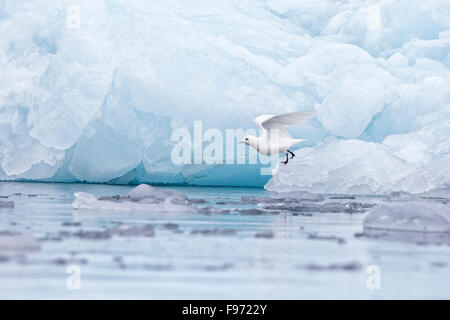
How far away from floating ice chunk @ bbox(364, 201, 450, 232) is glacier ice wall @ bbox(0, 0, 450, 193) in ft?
29.0

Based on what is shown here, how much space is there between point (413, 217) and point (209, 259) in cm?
332

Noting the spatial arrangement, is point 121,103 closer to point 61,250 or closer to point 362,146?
point 362,146

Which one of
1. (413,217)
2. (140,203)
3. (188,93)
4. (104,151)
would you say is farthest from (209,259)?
(104,151)

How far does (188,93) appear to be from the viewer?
20.1m

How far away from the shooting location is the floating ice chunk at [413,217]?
9.32m

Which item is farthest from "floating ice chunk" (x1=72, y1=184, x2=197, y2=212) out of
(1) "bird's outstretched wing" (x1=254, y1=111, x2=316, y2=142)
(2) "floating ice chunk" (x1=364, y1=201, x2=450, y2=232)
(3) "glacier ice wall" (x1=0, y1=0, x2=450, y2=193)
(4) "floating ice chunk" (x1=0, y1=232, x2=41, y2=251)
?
(3) "glacier ice wall" (x1=0, y1=0, x2=450, y2=193)

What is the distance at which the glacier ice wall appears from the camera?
19172 mm

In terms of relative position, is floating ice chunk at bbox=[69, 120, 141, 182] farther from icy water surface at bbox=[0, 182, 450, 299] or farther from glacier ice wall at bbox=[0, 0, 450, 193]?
icy water surface at bbox=[0, 182, 450, 299]

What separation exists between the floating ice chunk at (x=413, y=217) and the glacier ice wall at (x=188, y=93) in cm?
883

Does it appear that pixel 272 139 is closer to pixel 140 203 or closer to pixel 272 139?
pixel 272 139

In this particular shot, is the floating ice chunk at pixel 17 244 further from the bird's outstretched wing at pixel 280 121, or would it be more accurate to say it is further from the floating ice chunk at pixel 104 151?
the floating ice chunk at pixel 104 151

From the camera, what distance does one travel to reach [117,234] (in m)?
8.21

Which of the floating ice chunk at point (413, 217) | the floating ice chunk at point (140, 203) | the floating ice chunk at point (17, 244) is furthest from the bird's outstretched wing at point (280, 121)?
the floating ice chunk at point (17, 244)
